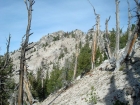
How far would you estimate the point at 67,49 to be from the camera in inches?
7466

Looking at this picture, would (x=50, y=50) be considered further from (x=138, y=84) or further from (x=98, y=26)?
(x=138, y=84)

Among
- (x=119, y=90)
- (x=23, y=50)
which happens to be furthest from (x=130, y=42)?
(x=23, y=50)

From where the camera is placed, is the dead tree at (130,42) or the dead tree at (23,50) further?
the dead tree at (130,42)

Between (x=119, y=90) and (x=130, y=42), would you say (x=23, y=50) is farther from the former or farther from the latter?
(x=130, y=42)

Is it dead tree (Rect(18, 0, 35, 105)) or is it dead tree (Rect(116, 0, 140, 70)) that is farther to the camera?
dead tree (Rect(116, 0, 140, 70))

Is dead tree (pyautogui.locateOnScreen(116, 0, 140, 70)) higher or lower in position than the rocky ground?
higher

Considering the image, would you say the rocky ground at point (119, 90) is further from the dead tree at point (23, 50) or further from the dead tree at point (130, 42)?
the dead tree at point (23, 50)

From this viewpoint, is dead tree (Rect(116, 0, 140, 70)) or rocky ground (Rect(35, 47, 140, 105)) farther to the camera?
dead tree (Rect(116, 0, 140, 70))

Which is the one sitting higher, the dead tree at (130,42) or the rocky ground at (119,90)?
the dead tree at (130,42)

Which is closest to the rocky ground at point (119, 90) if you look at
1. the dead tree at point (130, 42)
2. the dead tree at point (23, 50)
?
the dead tree at point (130, 42)

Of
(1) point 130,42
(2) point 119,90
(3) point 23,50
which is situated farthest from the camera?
(1) point 130,42

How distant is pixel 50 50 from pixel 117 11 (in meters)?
166

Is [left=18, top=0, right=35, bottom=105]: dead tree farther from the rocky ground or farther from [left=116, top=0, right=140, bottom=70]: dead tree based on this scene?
[left=116, top=0, right=140, bottom=70]: dead tree

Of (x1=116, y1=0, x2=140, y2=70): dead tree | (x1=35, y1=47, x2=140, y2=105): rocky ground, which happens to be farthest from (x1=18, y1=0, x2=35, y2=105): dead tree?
(x1=116, y1=0, x2=140, y2=70): dead tree
